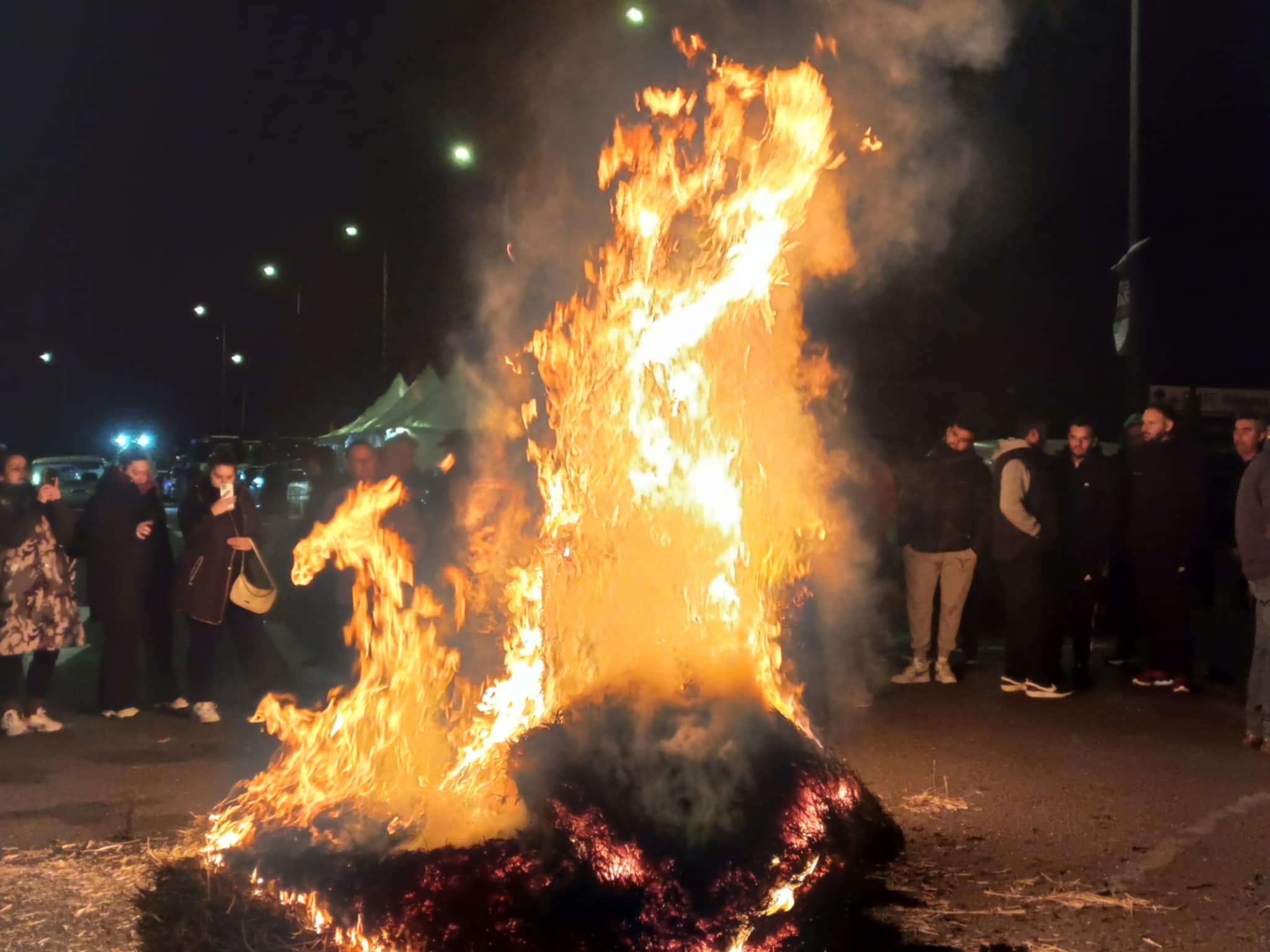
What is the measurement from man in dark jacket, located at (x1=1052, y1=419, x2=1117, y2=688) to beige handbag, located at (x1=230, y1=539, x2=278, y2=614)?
18.4ft

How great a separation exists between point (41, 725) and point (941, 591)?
629 cm

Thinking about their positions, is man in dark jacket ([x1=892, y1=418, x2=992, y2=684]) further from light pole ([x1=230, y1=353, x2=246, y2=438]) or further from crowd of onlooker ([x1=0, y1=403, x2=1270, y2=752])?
A: light pole ([x1=230, y1=353, x2=246, y2=438])

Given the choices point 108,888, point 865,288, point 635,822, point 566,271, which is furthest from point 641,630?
point 865,288

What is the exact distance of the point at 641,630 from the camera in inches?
210

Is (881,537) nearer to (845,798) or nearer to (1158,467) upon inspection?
(1158,467)

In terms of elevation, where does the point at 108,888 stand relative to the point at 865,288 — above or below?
below

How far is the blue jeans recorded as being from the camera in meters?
7.09

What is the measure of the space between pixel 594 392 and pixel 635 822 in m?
2.11

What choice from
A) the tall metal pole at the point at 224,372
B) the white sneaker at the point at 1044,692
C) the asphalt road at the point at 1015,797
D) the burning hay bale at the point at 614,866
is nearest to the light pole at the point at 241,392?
the tall metal pole at the point at 224,372

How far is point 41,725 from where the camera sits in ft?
25.7

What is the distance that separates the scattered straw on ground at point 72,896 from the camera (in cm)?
429

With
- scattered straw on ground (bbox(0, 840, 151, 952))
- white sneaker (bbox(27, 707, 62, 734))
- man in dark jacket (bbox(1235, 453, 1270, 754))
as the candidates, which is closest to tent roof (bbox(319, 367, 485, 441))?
white sneaker (bbox(27, 707, 62, 734))

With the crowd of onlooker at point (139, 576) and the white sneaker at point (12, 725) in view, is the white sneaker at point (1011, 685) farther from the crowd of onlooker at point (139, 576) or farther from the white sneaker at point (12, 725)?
the white sneaker at point (12, 725)

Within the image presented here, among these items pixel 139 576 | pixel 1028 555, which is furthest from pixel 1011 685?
pixel 139 576
